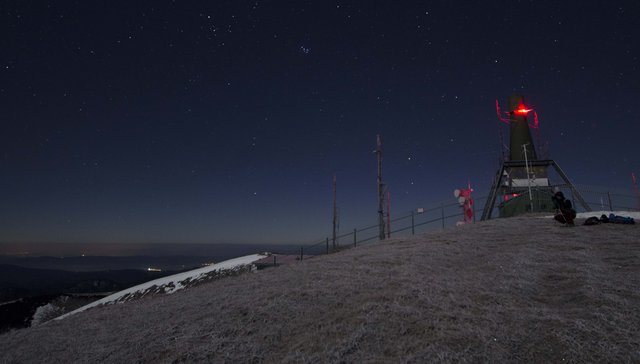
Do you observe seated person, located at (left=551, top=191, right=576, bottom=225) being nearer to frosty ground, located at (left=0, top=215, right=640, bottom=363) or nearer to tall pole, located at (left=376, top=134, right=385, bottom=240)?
frosty ground, located at (left=0, top=215, right=640, bottom=363)

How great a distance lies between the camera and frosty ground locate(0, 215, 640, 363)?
5.06 meters

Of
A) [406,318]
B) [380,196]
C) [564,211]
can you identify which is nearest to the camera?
[406,318]

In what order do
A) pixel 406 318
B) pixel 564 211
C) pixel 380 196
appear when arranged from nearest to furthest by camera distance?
pixel 406 318, pixel 564 211, pixel 380 196

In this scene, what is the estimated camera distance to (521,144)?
32.7m

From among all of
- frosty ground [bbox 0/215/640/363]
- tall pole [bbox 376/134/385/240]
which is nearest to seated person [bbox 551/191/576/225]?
frosty ground [bbox 0/215/640/363]

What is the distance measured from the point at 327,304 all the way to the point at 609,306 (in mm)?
5096

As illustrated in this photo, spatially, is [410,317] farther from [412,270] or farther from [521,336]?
[412,270]

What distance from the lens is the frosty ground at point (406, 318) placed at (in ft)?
16.6

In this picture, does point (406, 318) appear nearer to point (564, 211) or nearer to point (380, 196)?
point (564, 211)

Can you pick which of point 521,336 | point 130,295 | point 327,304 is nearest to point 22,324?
point 130,295

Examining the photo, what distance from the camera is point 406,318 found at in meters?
6.09

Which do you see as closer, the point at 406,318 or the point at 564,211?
the point at 406,318

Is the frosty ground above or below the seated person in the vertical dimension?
below

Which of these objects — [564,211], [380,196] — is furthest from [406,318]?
[380,196]
